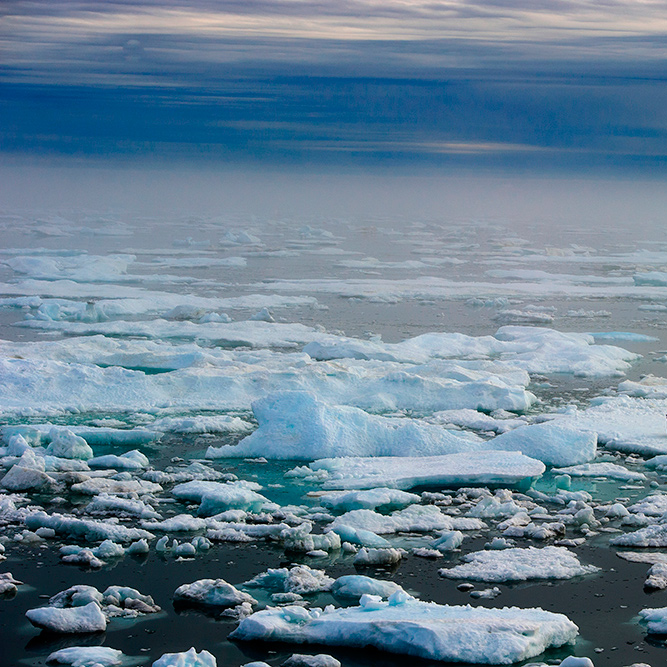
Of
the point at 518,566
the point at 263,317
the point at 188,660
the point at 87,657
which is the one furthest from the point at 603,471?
the point at 263,317

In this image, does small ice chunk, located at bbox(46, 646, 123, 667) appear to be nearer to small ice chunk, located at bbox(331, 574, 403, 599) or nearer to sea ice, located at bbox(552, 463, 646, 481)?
small ice chunk, located at bbox(331, 574, 403, 599)

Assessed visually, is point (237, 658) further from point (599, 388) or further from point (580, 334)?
point (580, 334)

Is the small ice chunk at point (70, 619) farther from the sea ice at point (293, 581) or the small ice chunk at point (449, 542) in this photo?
the small ice chunk at point (449, 542)

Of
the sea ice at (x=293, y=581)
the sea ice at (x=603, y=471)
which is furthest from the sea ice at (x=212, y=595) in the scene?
the sea ice at (x=603, y=471)

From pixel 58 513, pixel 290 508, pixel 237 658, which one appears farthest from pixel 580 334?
pixel 237 658

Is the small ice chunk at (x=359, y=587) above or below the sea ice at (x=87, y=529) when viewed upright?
above

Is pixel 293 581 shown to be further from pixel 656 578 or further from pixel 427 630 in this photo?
pixel 656 578
